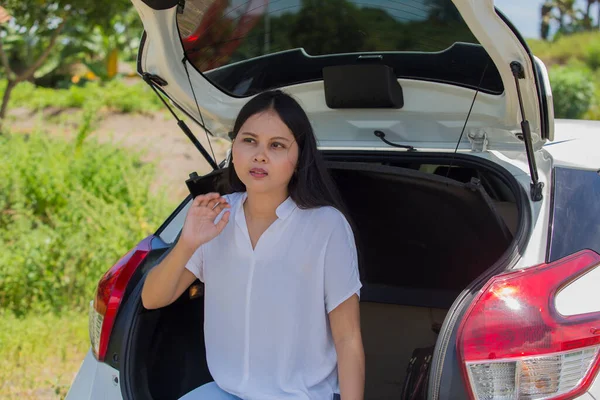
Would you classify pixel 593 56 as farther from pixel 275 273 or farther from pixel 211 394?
pixel 211 394

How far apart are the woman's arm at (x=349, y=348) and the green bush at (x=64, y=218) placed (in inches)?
132

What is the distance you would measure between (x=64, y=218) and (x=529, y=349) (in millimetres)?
5034

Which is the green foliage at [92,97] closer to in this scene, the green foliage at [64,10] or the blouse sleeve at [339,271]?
the green foliage at [64,10]

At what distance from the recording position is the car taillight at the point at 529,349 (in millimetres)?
1510

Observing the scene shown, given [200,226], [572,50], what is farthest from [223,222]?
[572,50]

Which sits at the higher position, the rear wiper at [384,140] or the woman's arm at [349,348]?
the rear wiper at [384,140]

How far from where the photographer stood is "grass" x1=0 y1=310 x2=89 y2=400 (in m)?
3.56

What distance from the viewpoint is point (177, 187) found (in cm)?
980

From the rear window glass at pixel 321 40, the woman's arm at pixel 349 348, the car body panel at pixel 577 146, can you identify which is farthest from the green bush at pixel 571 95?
the woman's arm at pixel 349 348

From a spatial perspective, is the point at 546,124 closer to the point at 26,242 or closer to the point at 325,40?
the point at 325,40

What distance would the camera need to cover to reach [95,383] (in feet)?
6.97

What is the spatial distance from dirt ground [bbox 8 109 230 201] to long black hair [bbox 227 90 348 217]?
7056 mm

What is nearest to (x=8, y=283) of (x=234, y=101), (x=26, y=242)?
(x=26, y=242)

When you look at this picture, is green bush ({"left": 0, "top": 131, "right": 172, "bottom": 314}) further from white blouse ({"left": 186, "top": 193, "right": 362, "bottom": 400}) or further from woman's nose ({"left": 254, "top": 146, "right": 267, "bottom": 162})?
woman's nose ({"left": 254, "top": 146, "right": 267, "bottom": 162})
